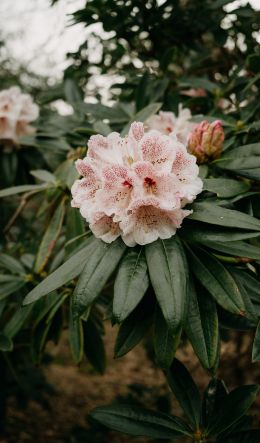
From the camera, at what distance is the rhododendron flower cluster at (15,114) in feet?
5.69

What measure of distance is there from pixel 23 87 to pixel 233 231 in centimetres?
304

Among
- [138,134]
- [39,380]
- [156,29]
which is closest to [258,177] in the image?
[138,134]

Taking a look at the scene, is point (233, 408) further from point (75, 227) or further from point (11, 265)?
point (11, 265)

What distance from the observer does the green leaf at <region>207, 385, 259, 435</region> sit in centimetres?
99

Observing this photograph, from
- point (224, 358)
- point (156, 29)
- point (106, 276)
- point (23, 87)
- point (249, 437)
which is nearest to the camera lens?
point (106, 276)

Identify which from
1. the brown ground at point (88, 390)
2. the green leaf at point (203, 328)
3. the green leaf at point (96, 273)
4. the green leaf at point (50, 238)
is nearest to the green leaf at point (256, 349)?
the green leaf at point (203, 328)

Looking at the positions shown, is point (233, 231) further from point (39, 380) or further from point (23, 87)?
point (23, 87)

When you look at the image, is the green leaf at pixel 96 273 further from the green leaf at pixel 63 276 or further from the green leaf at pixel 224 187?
the green leaf at pixel 224 187

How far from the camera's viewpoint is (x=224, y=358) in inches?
98.7

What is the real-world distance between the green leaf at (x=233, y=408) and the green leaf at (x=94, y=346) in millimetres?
562

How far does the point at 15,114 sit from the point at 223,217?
1.16 m

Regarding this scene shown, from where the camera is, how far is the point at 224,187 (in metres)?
0.97

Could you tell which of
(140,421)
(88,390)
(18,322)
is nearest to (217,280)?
(140,421)

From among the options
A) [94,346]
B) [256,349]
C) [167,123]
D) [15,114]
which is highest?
[15,114]
